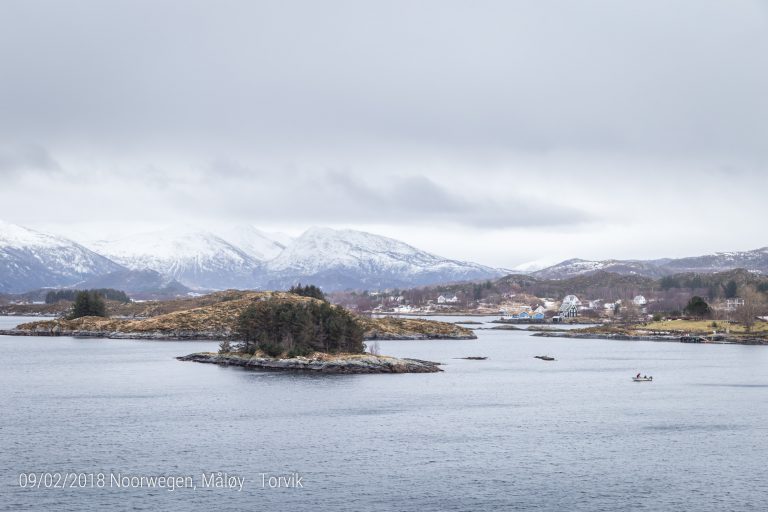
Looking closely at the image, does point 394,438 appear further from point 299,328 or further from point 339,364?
point 299,328

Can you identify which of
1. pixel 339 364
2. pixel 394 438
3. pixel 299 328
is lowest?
pixel 394 438

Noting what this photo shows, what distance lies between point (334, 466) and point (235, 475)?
739 cm

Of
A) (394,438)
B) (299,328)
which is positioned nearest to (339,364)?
(299,328)

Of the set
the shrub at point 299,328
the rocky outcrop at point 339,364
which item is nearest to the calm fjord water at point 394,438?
the rocky outcrop at point 339,364

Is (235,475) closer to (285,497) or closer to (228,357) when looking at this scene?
(285,497)

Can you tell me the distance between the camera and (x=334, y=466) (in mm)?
61031

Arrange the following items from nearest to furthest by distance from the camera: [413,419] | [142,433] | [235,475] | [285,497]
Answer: [285,497]
[235,475]
[142,433]
[413,419]

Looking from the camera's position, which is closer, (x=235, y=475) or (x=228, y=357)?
(x=235, y=475)

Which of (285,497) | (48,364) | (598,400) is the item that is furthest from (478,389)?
(48,364)

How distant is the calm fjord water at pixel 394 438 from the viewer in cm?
5284

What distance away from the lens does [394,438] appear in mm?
71688

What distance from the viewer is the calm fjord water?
52.8 m

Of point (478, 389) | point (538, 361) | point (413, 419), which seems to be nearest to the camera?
point (413, 419)

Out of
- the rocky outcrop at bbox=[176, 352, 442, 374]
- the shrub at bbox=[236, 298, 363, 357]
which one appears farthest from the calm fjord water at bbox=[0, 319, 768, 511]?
the shrub at bbox=[236, 298, 363, 357]
